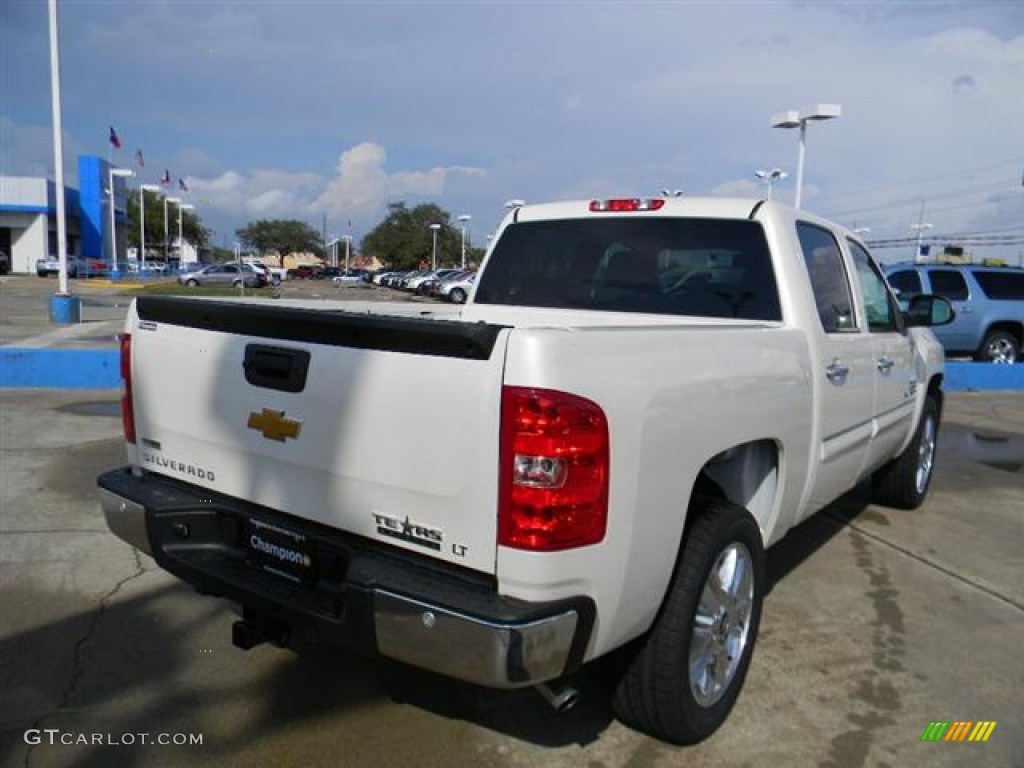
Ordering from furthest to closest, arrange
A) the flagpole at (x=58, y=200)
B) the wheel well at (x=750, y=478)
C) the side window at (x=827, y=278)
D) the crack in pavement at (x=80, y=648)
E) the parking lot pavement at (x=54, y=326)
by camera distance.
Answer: the flagpole at (x=58, y=200)
the parking lot pavement at (x=54, y=326)
the side window at (x=827, y=278)
the wheel well at (x=750, y=478)
the crack in pavement at (x=80, y=648)

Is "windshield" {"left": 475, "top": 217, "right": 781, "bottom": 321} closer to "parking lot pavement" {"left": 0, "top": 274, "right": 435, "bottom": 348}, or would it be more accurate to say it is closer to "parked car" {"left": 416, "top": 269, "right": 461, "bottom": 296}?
"parking lot pavement" {"left": 0, "top": 274, "right": 435, "bottom": 348}

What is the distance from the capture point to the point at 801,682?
3.34 metres

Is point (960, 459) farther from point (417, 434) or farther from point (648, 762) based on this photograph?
point (417, 434)

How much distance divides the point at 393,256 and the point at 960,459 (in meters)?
82.8

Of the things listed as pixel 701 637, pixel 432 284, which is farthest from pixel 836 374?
pixel 432 284

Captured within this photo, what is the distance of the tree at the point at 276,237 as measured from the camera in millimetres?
111375

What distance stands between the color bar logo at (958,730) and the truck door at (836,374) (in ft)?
3.33

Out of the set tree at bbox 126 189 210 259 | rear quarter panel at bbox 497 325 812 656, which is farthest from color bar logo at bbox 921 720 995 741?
tree at bbox 126 189 210 259

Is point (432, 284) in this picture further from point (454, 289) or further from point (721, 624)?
point (721, 624)

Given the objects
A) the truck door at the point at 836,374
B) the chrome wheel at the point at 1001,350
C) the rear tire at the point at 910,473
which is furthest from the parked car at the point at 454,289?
the truck door at the point at 836,374

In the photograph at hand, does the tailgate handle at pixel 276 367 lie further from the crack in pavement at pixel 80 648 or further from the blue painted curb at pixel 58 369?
the blue painted curb at pixel 58 369

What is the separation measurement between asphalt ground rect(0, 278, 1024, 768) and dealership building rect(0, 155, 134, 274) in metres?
53.4

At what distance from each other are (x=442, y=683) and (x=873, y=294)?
11.1 ft

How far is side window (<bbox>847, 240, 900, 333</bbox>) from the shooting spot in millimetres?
4602
